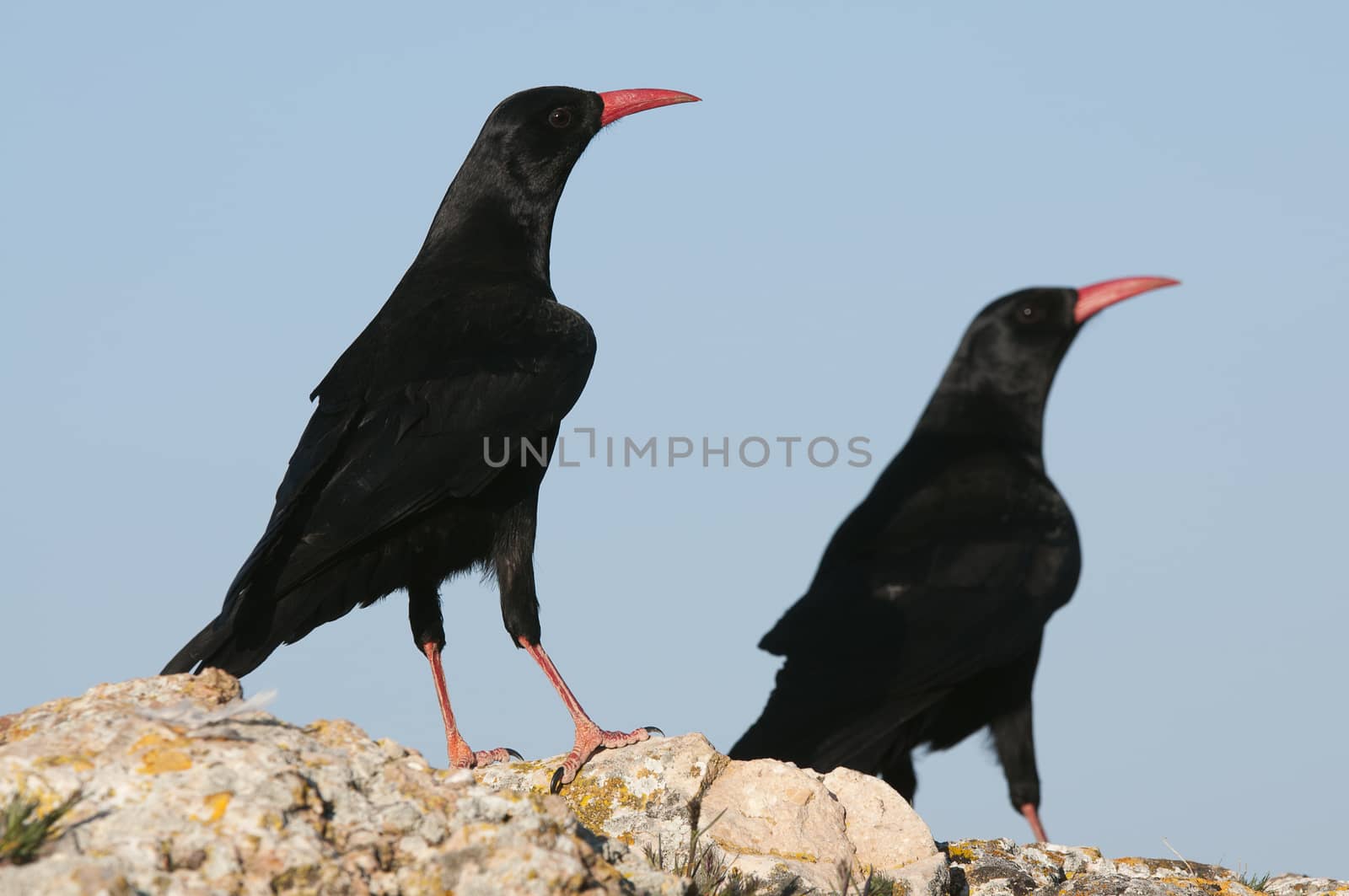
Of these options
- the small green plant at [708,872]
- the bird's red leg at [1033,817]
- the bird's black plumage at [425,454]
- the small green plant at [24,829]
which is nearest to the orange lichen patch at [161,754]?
the small green plant at [24,829]

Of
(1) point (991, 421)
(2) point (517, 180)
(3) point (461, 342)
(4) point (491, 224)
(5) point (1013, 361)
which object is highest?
(2) point (517, 180)

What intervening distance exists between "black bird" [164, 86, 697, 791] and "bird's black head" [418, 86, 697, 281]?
35mm

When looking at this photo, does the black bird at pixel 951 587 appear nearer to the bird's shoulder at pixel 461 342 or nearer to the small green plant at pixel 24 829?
the bird's shoulder at pixel 461 342

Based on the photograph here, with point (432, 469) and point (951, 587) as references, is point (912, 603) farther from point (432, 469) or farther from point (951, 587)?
point (432, 469)

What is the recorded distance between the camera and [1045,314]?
775 cm

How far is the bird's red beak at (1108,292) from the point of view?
7.76 meters

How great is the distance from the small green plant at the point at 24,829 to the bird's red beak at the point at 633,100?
6437 millimetres

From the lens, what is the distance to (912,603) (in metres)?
6.64

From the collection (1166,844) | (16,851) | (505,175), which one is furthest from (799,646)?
(16,851)

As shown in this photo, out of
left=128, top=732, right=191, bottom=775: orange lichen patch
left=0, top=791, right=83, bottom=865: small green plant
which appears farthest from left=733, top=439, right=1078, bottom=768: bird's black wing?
left=0, top=791, right=83, bottom=865: small green plant

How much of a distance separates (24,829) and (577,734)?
143 inches

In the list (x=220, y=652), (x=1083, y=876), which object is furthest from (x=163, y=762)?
(x=1083, y=876)

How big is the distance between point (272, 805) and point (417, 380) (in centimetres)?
390

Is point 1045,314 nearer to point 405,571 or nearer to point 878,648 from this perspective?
point 878,648
